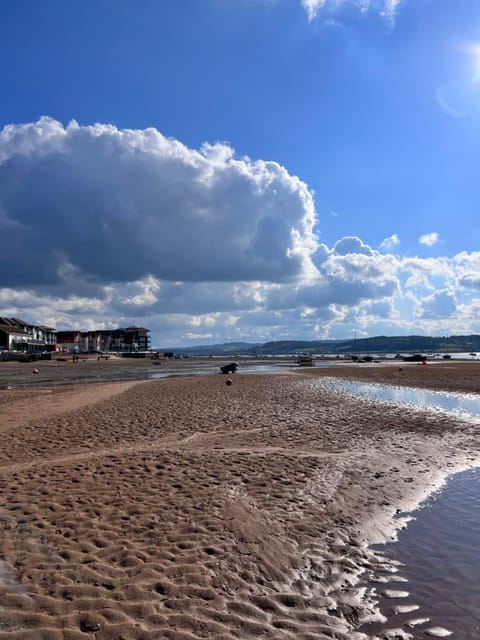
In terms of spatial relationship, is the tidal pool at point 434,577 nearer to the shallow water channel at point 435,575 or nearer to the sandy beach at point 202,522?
the shallow water channel at point 435,575

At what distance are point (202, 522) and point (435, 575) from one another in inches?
148

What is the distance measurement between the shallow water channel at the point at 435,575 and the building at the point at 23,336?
142 m

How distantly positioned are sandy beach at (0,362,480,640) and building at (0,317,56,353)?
5102 inches

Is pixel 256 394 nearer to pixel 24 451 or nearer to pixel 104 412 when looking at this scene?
pixel 104 412

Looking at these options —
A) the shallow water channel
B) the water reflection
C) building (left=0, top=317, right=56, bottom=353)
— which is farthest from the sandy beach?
building (left=0, top=317, right=56, bottom=353)

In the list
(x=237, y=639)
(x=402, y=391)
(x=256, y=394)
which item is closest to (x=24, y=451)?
(x=237, y=639)

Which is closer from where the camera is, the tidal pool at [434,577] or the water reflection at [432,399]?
the tidal pool at [434,577]

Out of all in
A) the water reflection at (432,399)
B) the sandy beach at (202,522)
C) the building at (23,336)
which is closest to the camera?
→ the sandy beach at (202,522)

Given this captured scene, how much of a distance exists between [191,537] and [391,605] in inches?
122

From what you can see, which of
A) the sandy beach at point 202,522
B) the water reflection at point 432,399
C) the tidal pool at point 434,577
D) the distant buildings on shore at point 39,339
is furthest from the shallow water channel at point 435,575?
the distant buildings on shore at point 39,339

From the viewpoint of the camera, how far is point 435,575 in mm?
6051

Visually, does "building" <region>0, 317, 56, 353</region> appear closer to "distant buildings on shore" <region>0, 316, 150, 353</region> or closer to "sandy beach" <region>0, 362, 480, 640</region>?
"distant buildings on shore" <region>0, 316, 150, 353</region>

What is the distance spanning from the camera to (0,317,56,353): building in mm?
130125

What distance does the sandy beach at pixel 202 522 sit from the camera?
4.89 metres
